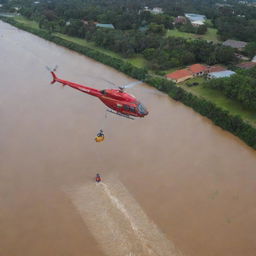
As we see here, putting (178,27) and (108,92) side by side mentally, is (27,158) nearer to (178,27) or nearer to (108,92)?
(108,92)

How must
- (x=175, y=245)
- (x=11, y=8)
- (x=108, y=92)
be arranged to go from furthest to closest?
(x=11, y=8)
(x=108, y=92)
(x=175, y=245)

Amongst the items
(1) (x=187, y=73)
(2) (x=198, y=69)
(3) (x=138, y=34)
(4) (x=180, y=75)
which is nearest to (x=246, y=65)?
(2) (x=198, y=69)

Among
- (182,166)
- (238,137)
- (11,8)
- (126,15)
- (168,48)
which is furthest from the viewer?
(11,8)

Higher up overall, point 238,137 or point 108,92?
point 108,92

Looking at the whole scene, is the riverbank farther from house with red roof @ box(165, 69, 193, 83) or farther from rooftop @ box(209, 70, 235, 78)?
rooftop @ box(209, 70, 235, 78)

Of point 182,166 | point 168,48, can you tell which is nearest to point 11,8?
point 168,48

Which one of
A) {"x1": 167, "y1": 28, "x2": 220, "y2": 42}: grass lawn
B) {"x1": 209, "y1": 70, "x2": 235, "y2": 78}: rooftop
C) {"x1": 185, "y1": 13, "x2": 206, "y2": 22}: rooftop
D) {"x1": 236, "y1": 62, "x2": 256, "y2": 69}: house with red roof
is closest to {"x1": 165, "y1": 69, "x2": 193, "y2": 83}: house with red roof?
{"x1": 209, "y1": 70, "x2": 235, "y2": 78}: rooftop

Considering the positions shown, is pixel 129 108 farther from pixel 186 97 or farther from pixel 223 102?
pixel 223 102

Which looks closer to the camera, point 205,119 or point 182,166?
point 182,166
